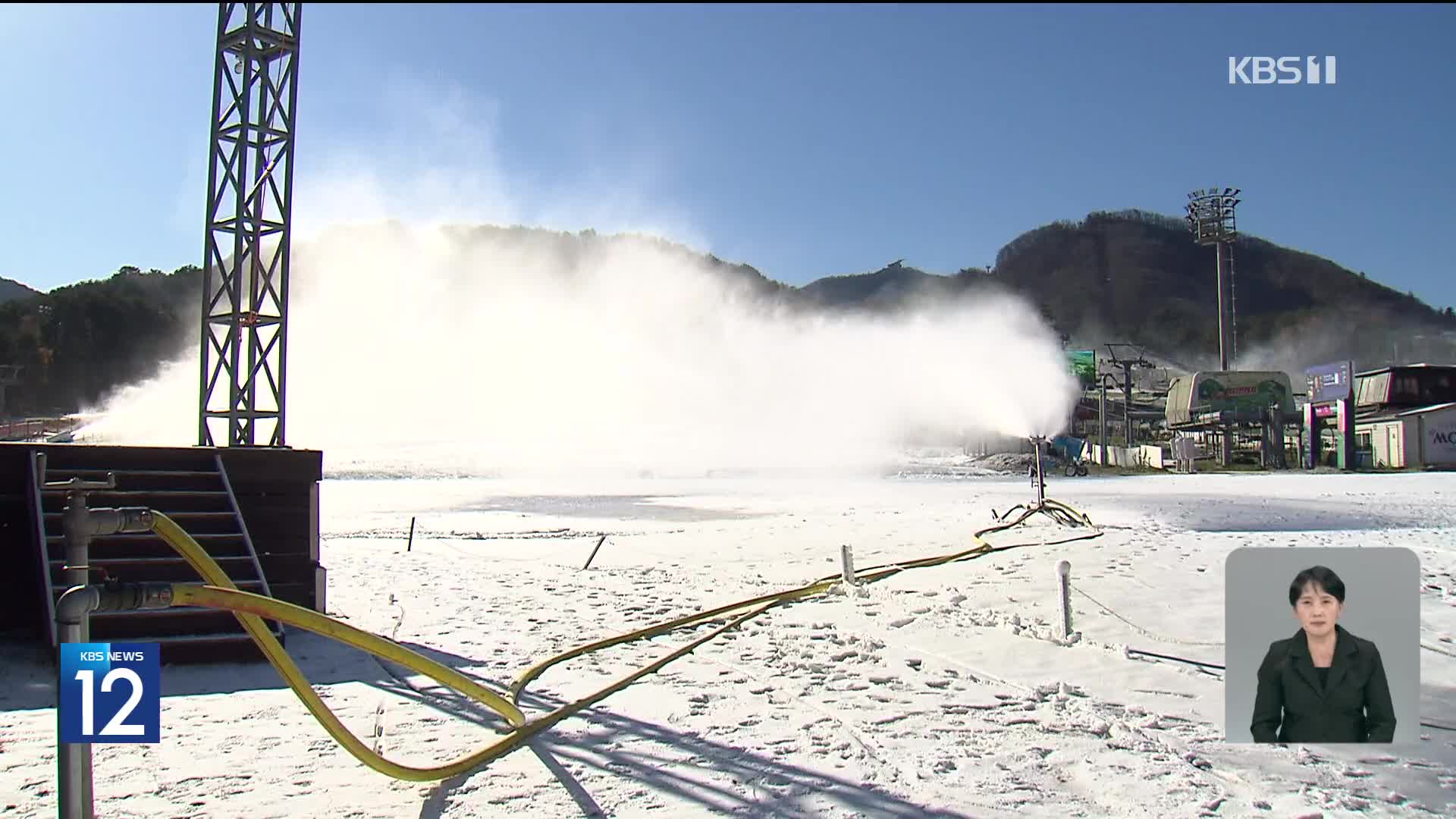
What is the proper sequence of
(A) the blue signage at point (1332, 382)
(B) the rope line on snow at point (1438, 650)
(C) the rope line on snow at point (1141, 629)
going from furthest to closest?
(A) the blue signage at point (1332, 382) < (C) the rope line on snow at point (1141, 629) < (B) the rope line on snow at point (1438, 650)

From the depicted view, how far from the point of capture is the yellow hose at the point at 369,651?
386 cm

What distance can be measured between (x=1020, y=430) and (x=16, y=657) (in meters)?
30.8

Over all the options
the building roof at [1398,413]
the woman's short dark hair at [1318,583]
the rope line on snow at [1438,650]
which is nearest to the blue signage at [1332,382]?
the building roof at [1398,413]

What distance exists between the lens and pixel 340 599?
1149 cm

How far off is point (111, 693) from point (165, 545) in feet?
20.6

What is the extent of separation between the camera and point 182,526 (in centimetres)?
897

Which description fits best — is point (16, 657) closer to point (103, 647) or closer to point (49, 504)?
point (49, 504)

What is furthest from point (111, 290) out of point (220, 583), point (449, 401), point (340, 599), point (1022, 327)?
point (220, 583)

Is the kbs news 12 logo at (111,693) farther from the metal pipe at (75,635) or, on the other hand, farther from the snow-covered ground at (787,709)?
the snow-covered ground at (787,709)

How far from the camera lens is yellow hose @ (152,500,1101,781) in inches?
152

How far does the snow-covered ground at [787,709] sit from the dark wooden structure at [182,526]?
523 mm

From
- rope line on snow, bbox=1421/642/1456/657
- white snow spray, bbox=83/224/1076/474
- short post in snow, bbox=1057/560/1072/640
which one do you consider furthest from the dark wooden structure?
white snow spray, bbox=83/224/1076/474

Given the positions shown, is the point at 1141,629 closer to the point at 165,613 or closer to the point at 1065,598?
the point at 1065,598

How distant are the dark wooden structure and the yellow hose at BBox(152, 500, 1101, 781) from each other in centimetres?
227
